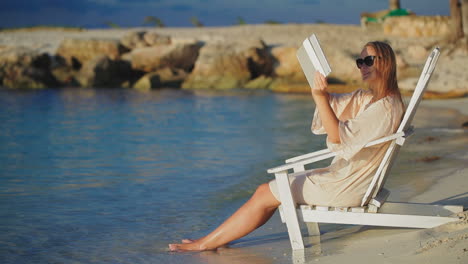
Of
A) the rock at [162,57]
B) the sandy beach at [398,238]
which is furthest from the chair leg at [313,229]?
the rock at [162,57]

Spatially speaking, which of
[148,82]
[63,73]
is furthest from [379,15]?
[63,73]

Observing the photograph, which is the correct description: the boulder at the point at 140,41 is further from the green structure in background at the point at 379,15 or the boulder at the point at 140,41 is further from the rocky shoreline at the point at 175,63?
the green structure in background at the point at 379,15

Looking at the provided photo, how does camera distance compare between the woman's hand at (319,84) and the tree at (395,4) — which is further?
the tree at (395,4)

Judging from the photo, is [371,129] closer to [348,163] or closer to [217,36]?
[348,163]

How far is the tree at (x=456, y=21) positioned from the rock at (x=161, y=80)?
453 inches

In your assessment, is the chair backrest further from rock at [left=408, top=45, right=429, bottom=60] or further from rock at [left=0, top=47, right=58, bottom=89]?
rock at [left=0, top=47, right=58, bottom=89]

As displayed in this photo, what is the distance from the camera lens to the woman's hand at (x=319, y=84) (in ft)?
13.0

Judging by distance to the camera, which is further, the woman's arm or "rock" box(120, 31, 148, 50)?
"rock" box(120, 31, 148, 50)

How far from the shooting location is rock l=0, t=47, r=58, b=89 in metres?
26.9

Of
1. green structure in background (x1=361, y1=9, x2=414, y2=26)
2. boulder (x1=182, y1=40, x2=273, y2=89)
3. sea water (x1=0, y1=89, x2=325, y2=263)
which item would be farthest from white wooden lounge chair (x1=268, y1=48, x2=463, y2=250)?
green structure in background (x1=361, y1=9, x2=414, y2=26)

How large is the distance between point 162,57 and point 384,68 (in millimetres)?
24021

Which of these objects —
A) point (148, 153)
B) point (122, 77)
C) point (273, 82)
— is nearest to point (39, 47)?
point (122, 77)

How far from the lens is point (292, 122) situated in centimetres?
1462

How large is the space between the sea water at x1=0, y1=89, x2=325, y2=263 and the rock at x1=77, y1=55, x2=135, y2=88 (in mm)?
8518
